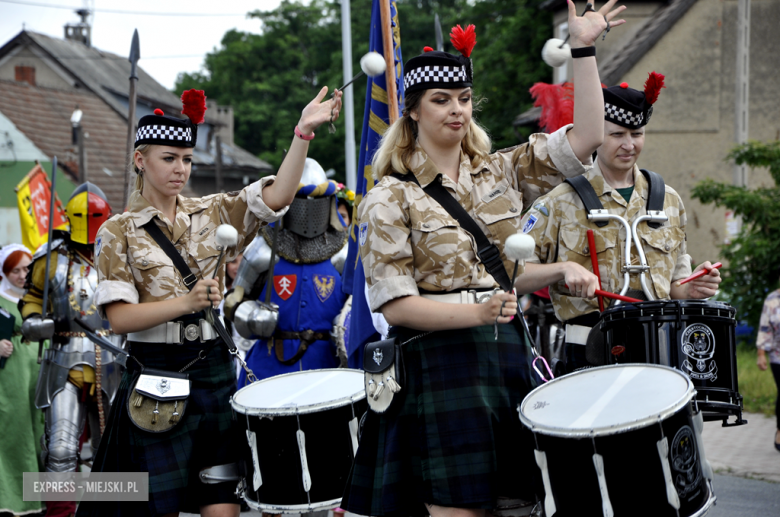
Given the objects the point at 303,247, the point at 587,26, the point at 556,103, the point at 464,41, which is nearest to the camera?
the point at 587,26

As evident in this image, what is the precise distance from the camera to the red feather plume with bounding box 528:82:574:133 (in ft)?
18.0

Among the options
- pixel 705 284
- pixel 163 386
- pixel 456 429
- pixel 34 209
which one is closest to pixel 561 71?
pixel 34 209

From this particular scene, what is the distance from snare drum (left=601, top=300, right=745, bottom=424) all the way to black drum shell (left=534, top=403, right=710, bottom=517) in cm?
67

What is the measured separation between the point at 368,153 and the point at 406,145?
6.46ft

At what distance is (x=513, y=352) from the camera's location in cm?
312

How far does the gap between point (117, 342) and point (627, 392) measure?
457 cm

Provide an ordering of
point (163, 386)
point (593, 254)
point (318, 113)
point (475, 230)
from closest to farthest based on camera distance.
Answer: point (475, 230) → point (318, 113) → point (163, 386) → point (593, 254)

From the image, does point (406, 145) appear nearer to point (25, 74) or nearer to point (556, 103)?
point (556, 103)

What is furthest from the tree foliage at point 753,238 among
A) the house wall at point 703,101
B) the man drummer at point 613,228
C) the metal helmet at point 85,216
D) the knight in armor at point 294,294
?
the house wall at point 703,101

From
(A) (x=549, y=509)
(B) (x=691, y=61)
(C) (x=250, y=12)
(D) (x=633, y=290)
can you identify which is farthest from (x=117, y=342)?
(C) (x=250, y=12)

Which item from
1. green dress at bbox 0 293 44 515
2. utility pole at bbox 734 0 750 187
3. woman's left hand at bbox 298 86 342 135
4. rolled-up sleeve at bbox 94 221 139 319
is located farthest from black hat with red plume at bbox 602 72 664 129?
utility pole at bbox 734 0 750 187

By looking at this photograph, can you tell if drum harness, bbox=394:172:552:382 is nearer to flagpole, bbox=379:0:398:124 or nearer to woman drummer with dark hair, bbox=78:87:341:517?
woman drummer with dark hair, bbox=78:87:341:517

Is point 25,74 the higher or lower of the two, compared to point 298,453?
higher

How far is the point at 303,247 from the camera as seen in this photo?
19.8 feet
